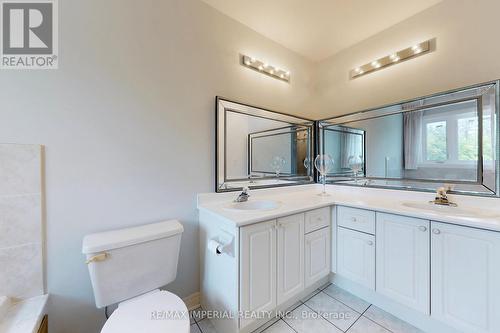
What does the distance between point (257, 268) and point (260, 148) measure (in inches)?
44.1

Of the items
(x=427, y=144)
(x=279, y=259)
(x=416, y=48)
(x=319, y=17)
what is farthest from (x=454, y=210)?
(x=319, y=17)

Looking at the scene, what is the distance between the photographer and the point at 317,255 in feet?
5.43

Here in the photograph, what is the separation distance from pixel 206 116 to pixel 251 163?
2.03ft

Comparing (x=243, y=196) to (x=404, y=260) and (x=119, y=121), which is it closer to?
(x=119, y=121)

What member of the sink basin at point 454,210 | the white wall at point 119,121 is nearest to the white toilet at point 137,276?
the white wall at point 119,121

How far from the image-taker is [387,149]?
1896mm

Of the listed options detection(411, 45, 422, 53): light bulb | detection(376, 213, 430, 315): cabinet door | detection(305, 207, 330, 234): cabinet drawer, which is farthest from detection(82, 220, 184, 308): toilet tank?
detection(411, 45, 422, 53): light bulb

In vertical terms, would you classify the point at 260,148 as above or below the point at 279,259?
above

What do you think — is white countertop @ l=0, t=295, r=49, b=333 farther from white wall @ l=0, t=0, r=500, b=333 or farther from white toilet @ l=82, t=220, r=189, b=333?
white toilet @ l=82, t=220, r=189, b=333

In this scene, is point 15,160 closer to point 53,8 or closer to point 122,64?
point 122,64

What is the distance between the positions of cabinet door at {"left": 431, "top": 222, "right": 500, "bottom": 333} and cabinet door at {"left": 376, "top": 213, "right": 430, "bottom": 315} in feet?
0.15

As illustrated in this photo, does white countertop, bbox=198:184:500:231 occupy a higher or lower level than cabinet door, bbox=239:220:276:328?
higher

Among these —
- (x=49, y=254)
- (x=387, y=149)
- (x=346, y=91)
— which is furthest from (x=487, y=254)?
(x=49, y=254)

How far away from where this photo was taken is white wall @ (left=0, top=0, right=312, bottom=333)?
111 centimetres
